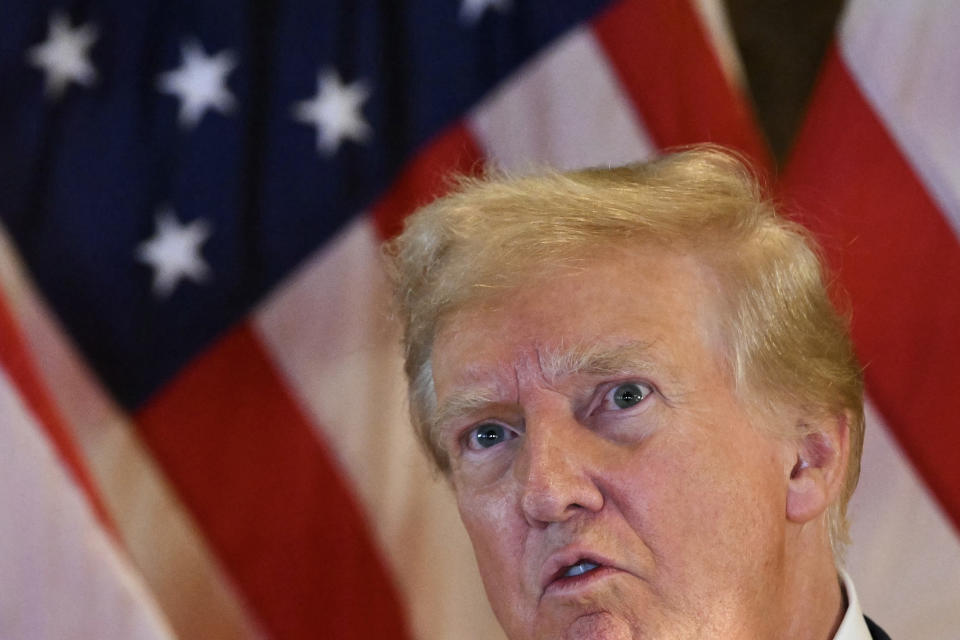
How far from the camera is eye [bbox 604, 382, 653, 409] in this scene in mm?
1427

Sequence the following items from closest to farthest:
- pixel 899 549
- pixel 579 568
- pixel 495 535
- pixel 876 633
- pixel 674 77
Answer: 1. pixel 579 568
2. pixel 495 535
3. pixel 876 633
4. pixel 899 549
5. pixel 674 77

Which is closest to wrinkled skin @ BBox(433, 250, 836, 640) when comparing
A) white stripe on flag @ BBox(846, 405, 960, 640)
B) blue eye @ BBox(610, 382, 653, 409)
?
blue eye @ BBox(610, 382, 653, 409)

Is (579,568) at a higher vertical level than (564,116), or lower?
lower

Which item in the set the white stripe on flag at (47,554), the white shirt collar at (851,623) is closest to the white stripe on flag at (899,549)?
the white shirt collar at (851,623)

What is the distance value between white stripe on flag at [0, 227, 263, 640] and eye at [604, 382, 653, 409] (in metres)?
0.99

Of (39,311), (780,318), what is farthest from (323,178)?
(780,318)

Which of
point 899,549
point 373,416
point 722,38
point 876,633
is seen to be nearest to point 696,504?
point 876,633

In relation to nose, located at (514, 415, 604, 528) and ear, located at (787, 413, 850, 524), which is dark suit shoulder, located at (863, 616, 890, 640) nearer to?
ear, located at (787, 413, 850, 524)

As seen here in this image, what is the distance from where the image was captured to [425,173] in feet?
7.16

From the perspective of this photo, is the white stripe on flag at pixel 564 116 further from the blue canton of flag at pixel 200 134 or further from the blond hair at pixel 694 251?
the blond hair at pixel 694 251

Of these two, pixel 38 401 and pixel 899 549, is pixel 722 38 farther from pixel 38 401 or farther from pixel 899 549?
pixel 38 401

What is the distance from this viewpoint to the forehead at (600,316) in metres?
1.44

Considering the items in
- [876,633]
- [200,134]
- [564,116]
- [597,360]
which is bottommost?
[876,633]

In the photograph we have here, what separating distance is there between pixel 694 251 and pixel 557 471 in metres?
0.33
